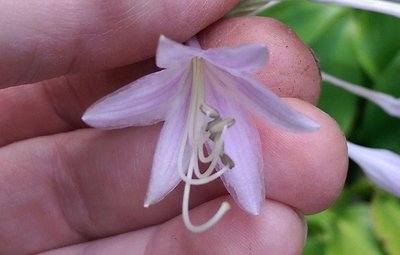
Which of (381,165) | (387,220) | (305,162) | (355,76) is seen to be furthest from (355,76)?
(305,162)

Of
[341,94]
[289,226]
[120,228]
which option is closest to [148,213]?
[120,228]

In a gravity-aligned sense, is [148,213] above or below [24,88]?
below

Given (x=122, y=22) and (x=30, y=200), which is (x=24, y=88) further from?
(x=122, y=22)

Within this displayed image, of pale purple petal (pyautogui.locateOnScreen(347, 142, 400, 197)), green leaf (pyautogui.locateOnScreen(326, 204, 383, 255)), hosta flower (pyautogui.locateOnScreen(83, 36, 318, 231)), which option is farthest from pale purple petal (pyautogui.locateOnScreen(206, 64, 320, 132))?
green leaf (pyautogui.locateOnScreen(326, 204, 383, 255))

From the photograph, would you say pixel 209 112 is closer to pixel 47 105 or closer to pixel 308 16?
pixel 47 105

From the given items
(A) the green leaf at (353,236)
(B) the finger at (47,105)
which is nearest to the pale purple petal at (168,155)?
(B) the finger at (47,105)

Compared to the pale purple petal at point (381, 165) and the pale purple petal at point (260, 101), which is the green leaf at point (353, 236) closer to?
the pale purple petal at point (381, 165)
